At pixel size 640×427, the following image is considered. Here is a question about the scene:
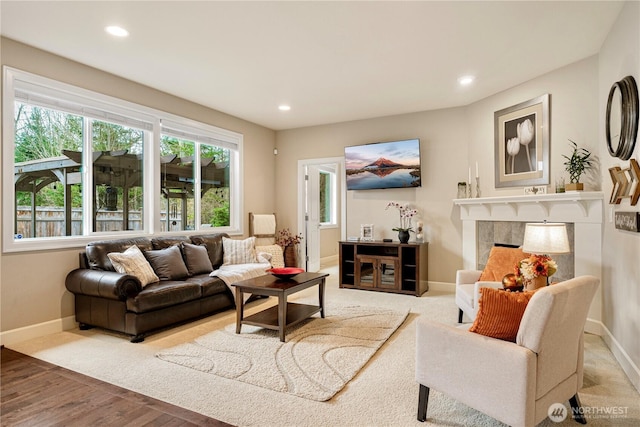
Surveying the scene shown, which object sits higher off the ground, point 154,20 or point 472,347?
point 154,20

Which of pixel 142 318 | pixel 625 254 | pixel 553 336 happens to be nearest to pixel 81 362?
pixel 142 318

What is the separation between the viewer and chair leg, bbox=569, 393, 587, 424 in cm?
205

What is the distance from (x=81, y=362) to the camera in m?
2.90

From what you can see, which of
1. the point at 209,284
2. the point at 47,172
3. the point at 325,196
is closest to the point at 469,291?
the point at 209,284

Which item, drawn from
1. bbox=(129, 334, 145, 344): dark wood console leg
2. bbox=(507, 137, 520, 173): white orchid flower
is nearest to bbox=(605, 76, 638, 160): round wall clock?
bbox=(507, 137, 520, 173): white orchid flower

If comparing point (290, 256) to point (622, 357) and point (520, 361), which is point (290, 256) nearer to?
point (622, 357)

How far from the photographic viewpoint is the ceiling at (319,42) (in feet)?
9.37

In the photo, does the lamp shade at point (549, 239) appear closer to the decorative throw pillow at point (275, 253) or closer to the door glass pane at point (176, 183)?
the decorative throw pillow at point (275, 253)

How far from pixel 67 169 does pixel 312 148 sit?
150 inches

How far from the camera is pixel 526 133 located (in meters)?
4.42

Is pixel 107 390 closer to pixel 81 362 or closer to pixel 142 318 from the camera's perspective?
pixel 81 362

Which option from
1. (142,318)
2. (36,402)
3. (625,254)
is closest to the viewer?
(36,402)

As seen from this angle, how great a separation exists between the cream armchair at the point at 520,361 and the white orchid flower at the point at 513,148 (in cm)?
297

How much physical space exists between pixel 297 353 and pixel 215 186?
356cm
